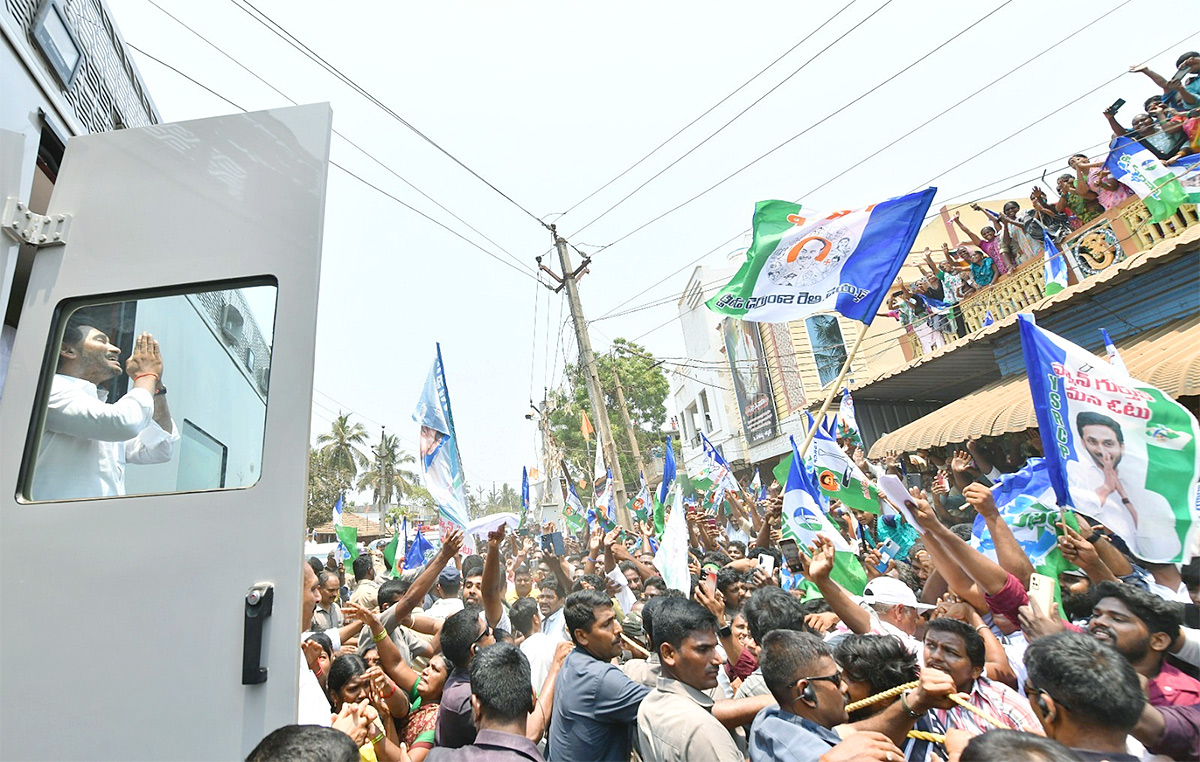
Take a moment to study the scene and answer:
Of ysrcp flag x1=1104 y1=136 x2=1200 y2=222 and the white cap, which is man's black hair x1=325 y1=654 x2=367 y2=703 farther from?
ysrcp flag x1=1104 y1=136 x2=1200 y2=222

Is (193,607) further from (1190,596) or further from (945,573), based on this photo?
(1190,596)

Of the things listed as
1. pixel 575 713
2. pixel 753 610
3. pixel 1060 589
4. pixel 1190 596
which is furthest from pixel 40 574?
pixel 1190 596

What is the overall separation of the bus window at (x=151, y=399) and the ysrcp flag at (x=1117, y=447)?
4.23m

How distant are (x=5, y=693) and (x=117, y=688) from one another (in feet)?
0.89

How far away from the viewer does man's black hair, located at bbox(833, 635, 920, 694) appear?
270 centimetres

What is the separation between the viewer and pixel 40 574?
1690 mm

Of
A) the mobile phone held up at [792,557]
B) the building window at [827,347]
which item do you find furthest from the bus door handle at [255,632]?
the building window at [827,347]

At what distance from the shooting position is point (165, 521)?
173 cm

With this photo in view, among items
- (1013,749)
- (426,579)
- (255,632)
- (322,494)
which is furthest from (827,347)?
(322,494)

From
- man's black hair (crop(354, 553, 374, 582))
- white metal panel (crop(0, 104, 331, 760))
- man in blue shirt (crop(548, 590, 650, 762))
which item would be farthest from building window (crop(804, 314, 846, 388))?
white metal panel (crop(0, 104, 331, 760))

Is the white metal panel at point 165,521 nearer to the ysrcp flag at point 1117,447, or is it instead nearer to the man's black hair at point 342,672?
the man's black hair at point 342,672

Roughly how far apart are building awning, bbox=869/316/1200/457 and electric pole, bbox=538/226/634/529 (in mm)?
5249

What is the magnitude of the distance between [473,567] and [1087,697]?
5035 mm

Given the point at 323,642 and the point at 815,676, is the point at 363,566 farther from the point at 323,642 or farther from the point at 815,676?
the point at 815,676
